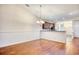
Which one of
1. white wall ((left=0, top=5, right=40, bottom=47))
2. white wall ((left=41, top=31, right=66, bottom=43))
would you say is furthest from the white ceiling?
white wall ((left=41, top=31, right=66, bottom=43))

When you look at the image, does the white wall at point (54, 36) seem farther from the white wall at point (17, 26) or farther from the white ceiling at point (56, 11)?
the white ceiling at point (56, 11)

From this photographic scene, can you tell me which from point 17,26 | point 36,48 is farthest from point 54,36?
point 17,26

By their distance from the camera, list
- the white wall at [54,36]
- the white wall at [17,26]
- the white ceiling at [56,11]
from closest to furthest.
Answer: the white ceiling at [56,11], the white wall at [17,26], the white wall at [54,36]

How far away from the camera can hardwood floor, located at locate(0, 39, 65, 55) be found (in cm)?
249

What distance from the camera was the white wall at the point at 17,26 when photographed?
252 cm

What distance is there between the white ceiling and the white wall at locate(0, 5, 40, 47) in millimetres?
216

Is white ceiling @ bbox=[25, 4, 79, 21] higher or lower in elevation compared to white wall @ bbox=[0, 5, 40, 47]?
higher

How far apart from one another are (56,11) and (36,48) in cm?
127

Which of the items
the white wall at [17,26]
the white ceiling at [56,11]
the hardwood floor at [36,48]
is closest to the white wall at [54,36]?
the hardwood floor at [36,48]

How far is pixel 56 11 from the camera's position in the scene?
2529 millimetres

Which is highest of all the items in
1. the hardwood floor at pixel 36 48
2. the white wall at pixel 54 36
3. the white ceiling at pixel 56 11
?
the white ceiling at pixel 56 11

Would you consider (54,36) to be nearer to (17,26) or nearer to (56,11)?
(56,11)

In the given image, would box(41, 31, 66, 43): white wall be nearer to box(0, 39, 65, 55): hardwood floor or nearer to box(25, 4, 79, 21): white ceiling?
box(0, 39, 65, 55): hardwood floor

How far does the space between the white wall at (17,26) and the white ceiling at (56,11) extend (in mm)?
216
